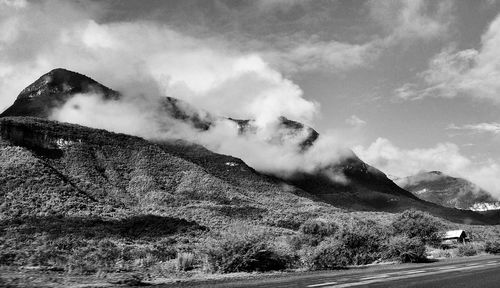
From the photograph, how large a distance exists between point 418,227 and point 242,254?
44543mm

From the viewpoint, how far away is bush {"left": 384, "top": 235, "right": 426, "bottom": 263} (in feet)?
85.5

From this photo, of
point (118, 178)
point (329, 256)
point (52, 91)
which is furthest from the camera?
point (52, 91)

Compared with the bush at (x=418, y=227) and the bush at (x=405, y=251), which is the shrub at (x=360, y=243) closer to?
the bush at (x=405, y=251)

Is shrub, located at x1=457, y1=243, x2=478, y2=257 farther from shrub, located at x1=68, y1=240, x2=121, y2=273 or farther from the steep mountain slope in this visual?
the steep mountain slope

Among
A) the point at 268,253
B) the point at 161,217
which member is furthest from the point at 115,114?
the point at 268,253

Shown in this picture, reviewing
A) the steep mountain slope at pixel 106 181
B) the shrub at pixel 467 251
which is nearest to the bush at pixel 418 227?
the shrub at pixel 467 251

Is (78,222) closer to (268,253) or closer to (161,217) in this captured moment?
(161,217)

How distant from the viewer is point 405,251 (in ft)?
85.6

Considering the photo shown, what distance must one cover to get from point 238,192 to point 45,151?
4766 centimetres

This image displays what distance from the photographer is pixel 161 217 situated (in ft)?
245

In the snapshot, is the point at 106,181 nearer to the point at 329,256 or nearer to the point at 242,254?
the point at 329,256

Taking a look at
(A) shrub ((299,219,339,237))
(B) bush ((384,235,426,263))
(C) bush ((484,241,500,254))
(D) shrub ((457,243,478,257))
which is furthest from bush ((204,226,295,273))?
(C) bush ((484,241,500,254))

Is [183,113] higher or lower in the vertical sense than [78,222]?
higher

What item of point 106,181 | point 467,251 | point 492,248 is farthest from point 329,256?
point 106,181
